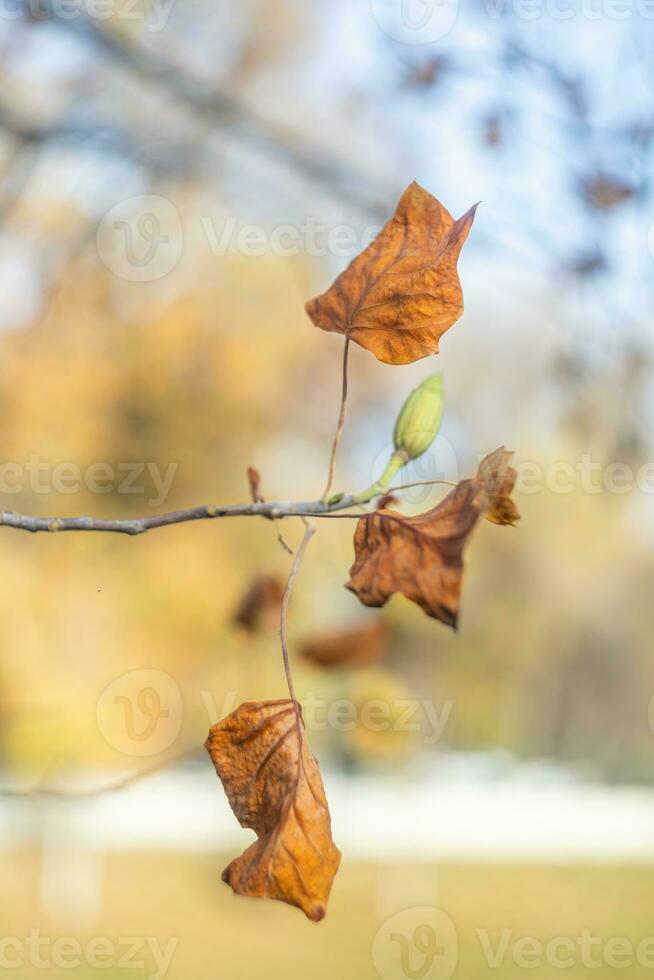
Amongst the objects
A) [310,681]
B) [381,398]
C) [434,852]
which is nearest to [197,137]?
[381,398]

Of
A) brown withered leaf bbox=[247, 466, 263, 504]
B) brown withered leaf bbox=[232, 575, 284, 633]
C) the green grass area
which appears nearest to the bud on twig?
brown withered leaf bbox=[247, 466, 263, 504]

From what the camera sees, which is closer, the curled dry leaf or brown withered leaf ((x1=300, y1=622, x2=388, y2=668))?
the curled dry leaf

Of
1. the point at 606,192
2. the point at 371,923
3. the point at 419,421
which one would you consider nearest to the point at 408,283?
the point at 419,421

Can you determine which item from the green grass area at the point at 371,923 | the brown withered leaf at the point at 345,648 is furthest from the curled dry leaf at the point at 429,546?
the green grass area at the point at 371,923

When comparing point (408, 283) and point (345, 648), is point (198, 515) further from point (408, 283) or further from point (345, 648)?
point (345, 648)

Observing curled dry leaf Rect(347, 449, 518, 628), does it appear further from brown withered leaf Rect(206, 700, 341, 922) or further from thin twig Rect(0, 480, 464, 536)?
brown withered leaf Rect(206, 700, 341, 922)

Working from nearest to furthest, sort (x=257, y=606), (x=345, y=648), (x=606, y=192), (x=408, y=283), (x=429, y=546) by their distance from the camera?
(x=429, y=546), (x=408, y=283), (x=257, y=606), (x=345, y=648), (x=606, y=192)

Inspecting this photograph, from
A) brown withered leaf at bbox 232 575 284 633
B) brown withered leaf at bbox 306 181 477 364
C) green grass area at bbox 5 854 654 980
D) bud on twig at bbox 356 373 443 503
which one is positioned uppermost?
brown withered leaf at bbox 306 181 477 364
